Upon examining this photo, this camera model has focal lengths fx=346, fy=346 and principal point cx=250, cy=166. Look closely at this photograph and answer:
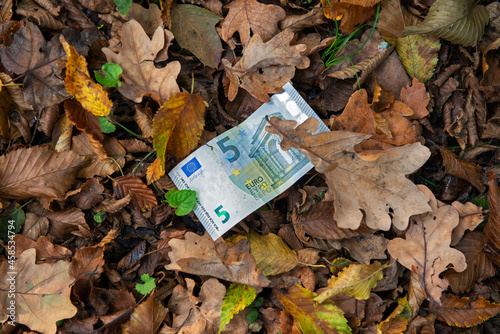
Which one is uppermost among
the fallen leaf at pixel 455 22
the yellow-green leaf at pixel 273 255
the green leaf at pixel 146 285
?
the fallen leaf at pixel 455 22

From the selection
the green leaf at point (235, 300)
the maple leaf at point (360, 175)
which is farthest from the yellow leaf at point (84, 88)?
the green leaf at point (235, 300)

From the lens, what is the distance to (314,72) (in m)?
2.27

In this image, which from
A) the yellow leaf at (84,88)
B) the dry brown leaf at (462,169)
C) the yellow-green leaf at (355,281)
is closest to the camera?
the yellow-green leaf at (355,281)

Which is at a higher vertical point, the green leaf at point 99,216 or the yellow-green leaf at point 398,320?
the green leaf at point 99,216

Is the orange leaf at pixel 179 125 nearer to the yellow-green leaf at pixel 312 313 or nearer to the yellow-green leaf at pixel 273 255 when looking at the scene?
the yellow-green leaf at pixel 273 255

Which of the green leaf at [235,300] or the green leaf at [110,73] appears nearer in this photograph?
the green leaf at [235,300]

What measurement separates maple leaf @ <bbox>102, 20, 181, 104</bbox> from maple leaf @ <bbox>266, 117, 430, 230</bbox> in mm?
725

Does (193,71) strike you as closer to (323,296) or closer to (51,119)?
(51,119)

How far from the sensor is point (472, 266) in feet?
7.06

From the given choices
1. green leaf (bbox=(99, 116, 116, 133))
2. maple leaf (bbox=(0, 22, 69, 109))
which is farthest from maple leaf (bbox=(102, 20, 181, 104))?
maple leaf (bbox=(0, 22, 69, 109))

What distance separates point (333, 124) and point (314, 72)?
380 millimetres

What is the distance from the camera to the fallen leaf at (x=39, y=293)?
6.87 feet

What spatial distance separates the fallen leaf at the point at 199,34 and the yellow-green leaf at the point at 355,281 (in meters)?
1.53

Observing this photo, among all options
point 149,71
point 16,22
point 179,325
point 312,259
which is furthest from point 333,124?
point 16,22
